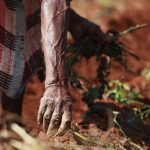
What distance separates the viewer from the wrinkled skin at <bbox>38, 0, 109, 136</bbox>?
265cm

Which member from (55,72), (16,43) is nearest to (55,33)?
(55,72)

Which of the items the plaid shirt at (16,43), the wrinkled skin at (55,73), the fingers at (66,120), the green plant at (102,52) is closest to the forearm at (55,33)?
the wrinkled skin at (55,73)

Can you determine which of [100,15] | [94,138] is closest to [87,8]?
[100,15]

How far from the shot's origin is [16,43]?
3301 millimetres

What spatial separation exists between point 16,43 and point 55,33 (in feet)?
1.92

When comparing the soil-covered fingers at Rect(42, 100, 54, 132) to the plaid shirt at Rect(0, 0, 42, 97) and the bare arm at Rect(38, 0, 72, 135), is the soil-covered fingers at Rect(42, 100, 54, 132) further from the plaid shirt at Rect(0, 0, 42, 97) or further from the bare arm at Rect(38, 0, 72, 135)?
the plaid shirt at Rect(0, 0, 42, 97)

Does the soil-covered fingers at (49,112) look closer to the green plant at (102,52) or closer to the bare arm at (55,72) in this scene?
the bare arm at (55,72)

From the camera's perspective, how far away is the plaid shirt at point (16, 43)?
10.5ft

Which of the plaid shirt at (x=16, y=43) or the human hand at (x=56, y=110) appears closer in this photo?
the human hand at (x=56, y=110)

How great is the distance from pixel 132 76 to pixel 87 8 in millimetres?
1330

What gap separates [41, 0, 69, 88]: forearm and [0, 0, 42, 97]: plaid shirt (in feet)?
1.53

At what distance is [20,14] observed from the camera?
3.33 meters

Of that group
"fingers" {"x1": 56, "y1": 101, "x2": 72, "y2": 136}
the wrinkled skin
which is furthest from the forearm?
"fingers" {"x1": 56, "y1": 101, "x2": 72, "y2": 136}

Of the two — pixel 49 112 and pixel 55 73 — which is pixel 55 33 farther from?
pixel 49 112
